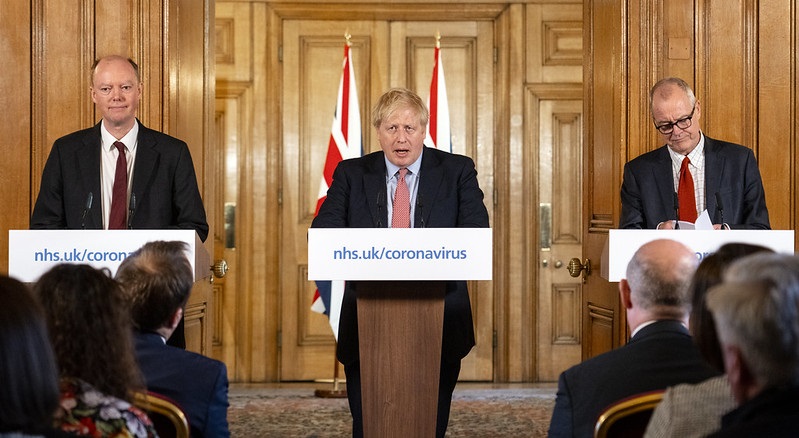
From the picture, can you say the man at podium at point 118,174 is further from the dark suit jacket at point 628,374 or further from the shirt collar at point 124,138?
the dark suit jacket at point 628,374

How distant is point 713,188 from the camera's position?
14.5 ft

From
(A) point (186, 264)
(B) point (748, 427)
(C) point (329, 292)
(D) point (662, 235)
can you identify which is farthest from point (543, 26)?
(B) point (748, 427)

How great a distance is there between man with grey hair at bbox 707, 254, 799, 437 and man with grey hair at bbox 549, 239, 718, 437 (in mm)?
521

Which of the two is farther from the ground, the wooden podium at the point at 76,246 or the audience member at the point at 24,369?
the wooden podium at the point at 76,246

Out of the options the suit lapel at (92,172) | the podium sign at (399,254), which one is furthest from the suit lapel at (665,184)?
the suit lapel at (92,172)

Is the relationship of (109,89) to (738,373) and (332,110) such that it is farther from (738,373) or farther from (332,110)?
(332,110)

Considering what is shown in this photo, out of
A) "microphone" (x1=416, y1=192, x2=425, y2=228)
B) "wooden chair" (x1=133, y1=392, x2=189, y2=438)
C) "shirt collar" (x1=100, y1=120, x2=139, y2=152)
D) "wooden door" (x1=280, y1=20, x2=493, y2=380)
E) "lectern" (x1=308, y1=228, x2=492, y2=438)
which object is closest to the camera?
"wooden chair" (x1=133, y1=392, x2=189, y2=438)

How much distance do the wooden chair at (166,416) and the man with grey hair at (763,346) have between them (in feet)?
3.56

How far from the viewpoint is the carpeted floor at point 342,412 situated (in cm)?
601

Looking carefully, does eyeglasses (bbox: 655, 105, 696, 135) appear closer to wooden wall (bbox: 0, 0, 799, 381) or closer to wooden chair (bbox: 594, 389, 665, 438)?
wooden wall (bbox: 0, 0, 799, 381)

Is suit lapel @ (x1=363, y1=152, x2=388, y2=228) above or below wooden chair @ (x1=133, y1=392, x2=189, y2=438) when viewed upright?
above

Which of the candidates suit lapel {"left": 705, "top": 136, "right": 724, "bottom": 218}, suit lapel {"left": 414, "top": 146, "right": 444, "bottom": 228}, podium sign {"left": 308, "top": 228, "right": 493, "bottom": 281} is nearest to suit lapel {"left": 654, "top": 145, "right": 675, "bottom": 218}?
suit lapel {"left": 705, "top": 136, "right": 724, "bottom": 218}

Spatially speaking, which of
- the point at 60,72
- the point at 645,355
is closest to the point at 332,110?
the point at 60,72

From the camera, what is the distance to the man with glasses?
4.37m
